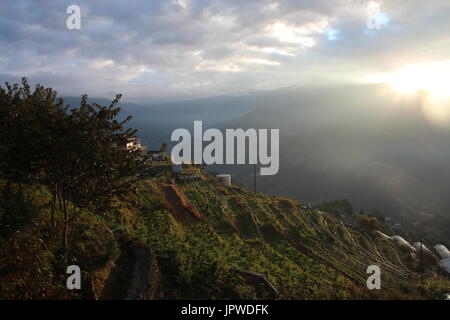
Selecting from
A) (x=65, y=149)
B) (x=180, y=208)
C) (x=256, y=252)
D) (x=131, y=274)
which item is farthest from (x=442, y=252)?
(x=65, y=149)

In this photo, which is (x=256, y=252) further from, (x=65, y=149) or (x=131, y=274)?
(x=65, y=149)

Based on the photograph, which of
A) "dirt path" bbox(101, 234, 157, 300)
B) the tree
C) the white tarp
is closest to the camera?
the tree

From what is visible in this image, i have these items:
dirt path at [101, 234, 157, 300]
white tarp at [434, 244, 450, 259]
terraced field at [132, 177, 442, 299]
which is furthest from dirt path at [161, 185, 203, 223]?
white tarp at [434, 244, 450, 259]

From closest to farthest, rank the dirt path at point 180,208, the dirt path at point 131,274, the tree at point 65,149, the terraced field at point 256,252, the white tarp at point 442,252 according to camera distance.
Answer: the tree at point 65,149
the dirt path at point 131,274
the terraced field at point 256,252
the dirt path at point 180,208
the white tarp at point 442,252

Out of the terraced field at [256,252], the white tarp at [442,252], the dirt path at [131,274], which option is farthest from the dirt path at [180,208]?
the white tarp at [442,252]

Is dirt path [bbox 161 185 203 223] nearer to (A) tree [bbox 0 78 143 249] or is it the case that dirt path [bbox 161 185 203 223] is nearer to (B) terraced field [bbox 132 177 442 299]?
(B) terraced field [bbox 132 177 442 299]

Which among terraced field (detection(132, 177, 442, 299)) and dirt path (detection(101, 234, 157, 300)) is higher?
dirt path (detection(101, 234, 157, 300))

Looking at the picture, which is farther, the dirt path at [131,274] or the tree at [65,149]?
the dirt path at [131,274]

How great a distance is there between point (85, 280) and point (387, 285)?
20.4 meters

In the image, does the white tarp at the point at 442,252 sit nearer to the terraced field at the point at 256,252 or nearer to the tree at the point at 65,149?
the terraced field at the point at 256,252

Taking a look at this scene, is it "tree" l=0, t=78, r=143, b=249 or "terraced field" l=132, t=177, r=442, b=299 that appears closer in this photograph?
"tree" l=0, t=78, r=143, b=249

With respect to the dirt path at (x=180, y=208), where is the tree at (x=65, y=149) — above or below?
above
